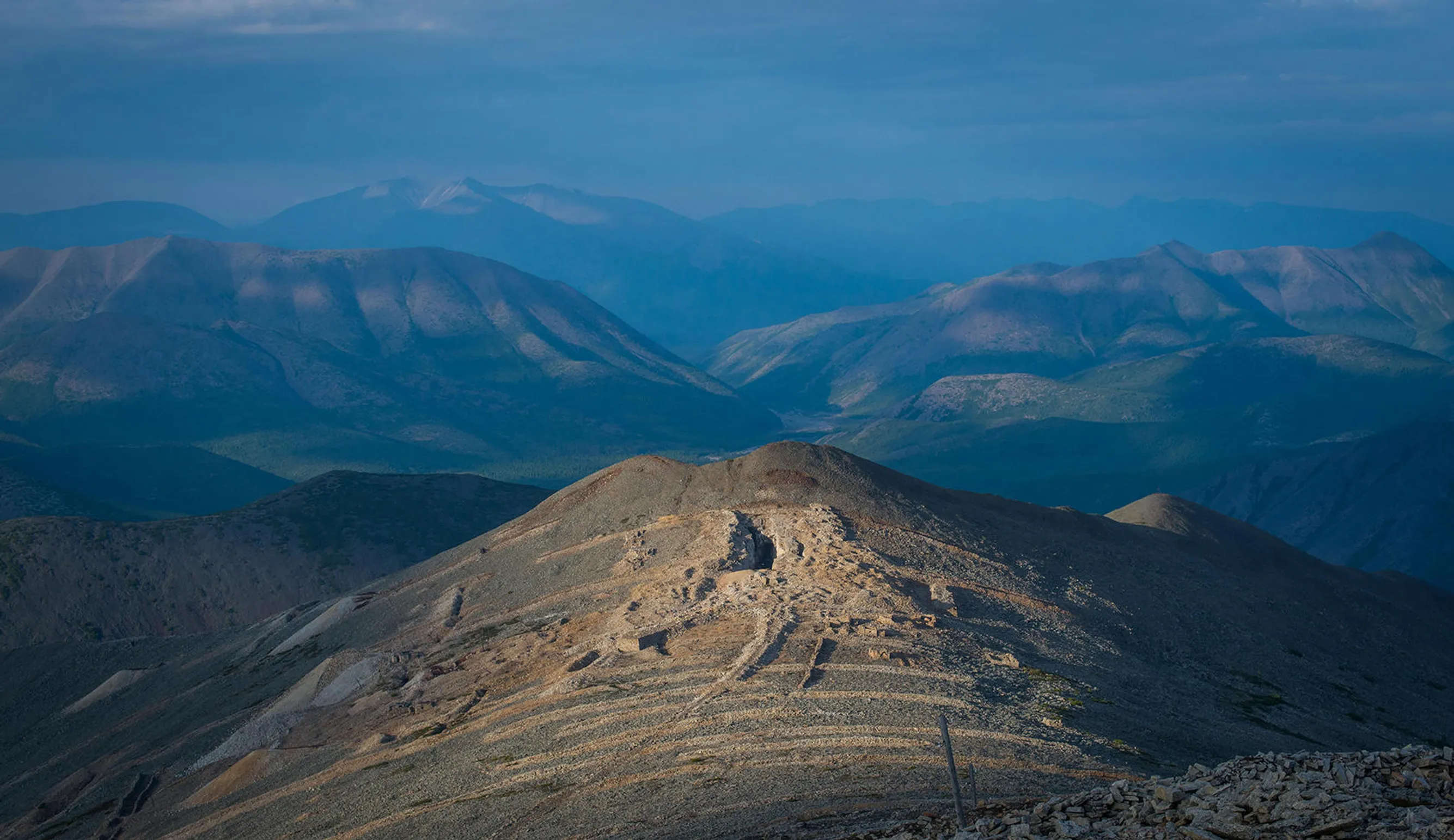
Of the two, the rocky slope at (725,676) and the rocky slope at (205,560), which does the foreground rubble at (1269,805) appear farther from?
the rocky slope at (205,560)

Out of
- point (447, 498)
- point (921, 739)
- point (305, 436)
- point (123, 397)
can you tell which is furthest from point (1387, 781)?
point (123, 397)

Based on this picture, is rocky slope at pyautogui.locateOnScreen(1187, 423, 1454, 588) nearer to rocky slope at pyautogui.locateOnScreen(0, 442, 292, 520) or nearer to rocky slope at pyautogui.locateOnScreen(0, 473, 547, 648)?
rocky slope at pyautogui.locateOnScreen(0, 473, 547, 648)

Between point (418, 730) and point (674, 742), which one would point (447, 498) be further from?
point (674, 742)

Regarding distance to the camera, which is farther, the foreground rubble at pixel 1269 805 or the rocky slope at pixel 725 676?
the rocky slope at pixel 725 676

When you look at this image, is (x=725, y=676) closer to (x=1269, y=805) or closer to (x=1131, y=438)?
(x=1269, y=805)

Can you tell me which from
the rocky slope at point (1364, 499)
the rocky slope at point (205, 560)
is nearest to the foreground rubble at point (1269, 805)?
the rocky slope at point (205, 560)

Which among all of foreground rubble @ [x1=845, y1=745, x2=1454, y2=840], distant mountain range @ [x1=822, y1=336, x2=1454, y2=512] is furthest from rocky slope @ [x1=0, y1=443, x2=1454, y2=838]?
distant mountain range @ [x1=822, y1=336, x2=1454, y2=512]

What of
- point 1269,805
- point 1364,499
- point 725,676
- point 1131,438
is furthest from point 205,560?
point 1131,438
